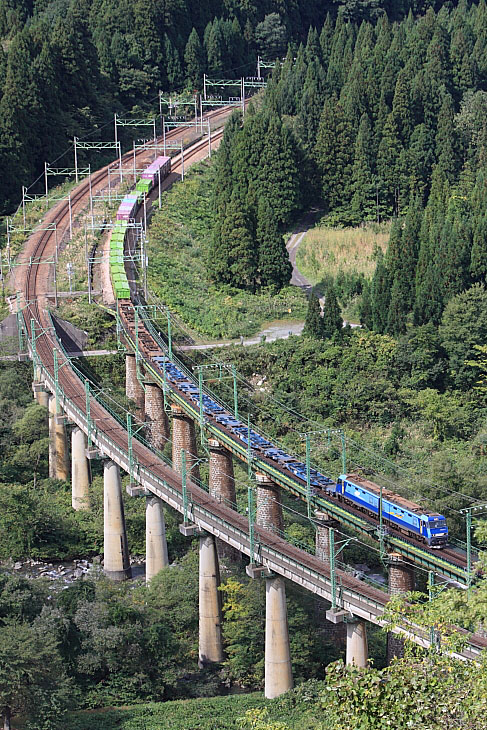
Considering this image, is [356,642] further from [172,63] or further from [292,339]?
[172,63]

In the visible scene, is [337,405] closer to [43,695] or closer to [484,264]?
[484,264]

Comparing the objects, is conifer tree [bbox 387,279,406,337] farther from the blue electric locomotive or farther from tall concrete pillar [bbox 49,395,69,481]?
the blue electric locomotive

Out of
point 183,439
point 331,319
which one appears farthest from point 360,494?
point 331,319

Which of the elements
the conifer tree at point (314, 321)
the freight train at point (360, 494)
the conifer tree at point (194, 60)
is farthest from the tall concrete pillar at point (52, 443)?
the conifer tree at point (194, 60)

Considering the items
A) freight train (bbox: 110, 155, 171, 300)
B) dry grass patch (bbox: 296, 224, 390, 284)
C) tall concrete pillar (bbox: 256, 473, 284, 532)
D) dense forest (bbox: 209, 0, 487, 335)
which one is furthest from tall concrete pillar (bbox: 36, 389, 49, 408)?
tall concrete pillar (bbox: 256, 473, 284, 532)

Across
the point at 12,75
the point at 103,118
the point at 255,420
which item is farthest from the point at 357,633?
the point at 103,118
